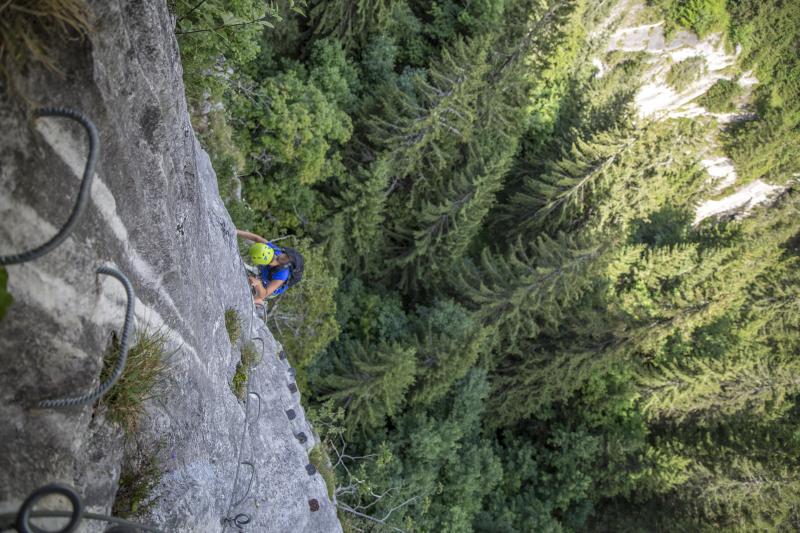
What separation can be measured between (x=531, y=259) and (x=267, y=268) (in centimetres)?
1074

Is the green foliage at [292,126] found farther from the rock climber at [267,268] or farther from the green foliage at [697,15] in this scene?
the green foliage at [697,15]

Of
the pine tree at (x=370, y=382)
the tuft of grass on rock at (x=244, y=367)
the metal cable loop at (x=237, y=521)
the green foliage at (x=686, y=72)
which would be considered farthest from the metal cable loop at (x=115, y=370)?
the green foliage at (x=686, y=72)

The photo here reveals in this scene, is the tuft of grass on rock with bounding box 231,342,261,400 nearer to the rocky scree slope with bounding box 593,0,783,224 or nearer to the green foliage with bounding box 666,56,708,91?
the rocky scree slope with bounding box 593,0,783,224

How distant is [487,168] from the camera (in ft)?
51.7

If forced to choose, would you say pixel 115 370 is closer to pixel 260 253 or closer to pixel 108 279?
pixel 108 279

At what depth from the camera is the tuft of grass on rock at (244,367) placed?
654 centimetres

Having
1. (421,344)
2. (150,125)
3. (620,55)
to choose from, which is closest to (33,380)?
(150,125)

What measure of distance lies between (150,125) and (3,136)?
4.13ft

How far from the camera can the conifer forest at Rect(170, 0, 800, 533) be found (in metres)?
13.6

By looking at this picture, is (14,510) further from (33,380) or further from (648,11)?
(648,11)

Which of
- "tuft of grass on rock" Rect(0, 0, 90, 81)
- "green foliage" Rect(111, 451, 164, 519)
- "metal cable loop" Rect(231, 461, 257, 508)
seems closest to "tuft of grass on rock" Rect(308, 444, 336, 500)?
"metal cable loop" Rect(231, 461, 257, 508)

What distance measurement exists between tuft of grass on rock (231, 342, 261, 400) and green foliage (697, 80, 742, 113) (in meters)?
20.1

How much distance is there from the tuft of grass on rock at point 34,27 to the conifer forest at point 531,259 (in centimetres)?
829

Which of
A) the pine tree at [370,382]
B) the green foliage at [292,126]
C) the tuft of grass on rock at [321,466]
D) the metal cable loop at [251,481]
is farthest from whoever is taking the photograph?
the pine tree at [370,382]
